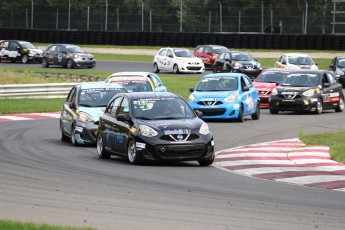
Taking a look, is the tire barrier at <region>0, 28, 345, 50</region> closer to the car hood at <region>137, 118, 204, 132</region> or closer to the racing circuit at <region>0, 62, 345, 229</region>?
the racing circuit at <region>0, 62, 345, 229</region>

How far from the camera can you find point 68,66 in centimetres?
5678

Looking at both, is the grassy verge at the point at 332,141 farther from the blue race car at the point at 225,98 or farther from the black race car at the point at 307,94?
the black race car at the point at 307,94

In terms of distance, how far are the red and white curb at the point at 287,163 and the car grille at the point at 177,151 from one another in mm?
653

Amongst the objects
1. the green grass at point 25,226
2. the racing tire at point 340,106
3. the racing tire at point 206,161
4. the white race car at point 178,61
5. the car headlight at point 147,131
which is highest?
the green grass at point 25,226

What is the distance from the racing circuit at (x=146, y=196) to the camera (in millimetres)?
11320

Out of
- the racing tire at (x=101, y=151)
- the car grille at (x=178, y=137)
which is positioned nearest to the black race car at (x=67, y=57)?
the racing tire at (x=101, y=151)

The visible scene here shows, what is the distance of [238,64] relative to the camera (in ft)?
165

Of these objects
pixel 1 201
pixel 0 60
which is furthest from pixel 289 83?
pixel 0 60

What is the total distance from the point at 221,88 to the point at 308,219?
17789 mm

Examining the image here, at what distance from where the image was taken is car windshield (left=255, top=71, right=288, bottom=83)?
35750 mm

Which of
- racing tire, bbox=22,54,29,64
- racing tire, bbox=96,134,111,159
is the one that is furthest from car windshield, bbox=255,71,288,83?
racing tire, bbox=22,54,29,64

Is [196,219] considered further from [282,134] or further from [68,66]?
[68,66]

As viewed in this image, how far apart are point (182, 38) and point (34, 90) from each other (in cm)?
2880

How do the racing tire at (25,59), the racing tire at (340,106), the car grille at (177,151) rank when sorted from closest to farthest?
the car grille at (177,151)
the racing tire at (340,106)
the racing tire at (25,59)
